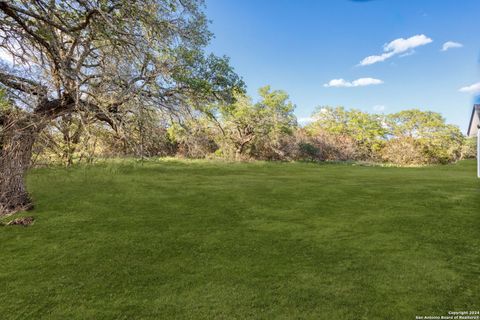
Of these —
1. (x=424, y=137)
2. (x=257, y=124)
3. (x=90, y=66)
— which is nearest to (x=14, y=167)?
(x=90, y=66)

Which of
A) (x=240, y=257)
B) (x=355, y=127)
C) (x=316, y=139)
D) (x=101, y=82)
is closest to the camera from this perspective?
(x=240, y=257)

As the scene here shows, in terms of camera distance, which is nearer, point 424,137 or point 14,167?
point 14,167

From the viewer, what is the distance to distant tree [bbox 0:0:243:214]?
5492mm

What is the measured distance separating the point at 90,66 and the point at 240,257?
5327mm

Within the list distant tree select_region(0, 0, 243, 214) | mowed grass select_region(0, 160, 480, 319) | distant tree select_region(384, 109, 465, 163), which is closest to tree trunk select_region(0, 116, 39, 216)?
distant tree select_region(0, 0, 243, 214)

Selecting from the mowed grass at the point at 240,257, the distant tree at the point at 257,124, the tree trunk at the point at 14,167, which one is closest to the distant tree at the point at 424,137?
the distant tree at the point at 257,124

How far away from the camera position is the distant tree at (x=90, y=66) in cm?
549

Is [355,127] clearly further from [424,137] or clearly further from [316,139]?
[316,139]

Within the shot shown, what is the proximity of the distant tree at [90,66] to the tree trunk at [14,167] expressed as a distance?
2 centimetres

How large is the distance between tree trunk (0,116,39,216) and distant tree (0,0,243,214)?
0.07 feet

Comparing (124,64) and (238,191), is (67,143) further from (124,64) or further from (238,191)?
(238,191)

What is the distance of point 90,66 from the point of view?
286 inches

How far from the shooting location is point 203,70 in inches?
413

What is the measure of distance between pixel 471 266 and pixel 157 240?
489cm
